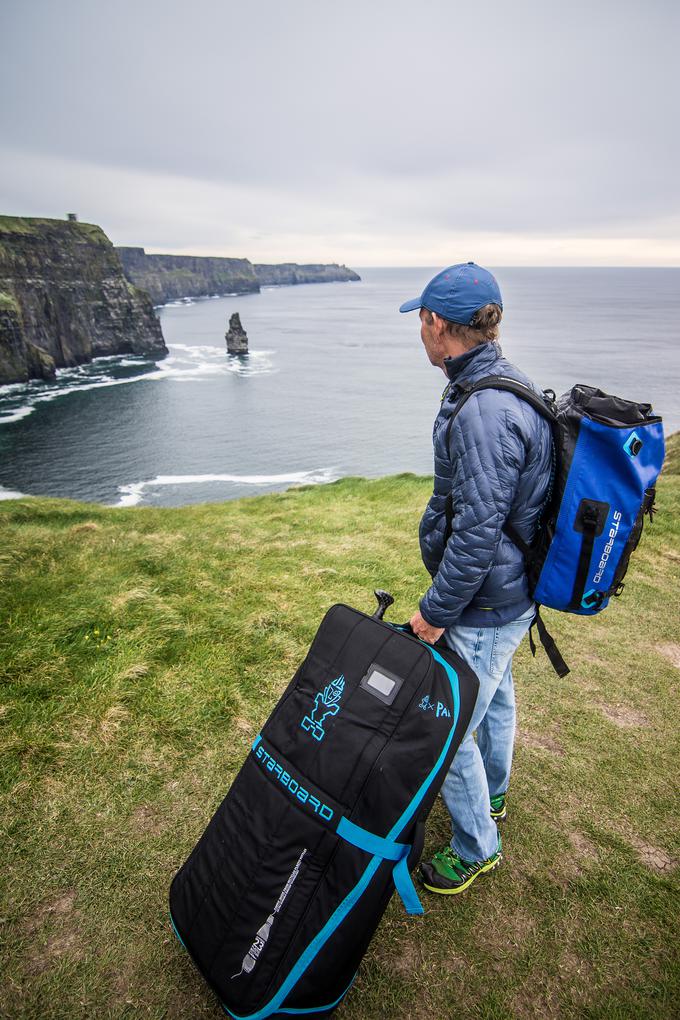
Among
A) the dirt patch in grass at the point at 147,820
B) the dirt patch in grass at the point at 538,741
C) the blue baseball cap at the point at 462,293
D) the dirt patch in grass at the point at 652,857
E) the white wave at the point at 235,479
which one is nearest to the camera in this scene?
the blue baseball cap at the point at 462,293

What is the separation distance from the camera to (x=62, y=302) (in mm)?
95125

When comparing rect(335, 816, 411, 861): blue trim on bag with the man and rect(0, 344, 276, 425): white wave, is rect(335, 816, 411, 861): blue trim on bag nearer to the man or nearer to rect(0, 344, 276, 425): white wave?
the man

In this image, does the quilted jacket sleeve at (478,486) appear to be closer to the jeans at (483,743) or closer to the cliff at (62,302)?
the jeans at (483,743)

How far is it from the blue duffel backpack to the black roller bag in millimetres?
924

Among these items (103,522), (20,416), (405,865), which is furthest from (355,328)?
(405,865)

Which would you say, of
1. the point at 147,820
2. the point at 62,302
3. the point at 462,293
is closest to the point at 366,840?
the point at 147,820

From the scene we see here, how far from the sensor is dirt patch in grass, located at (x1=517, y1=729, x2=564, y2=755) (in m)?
4.86

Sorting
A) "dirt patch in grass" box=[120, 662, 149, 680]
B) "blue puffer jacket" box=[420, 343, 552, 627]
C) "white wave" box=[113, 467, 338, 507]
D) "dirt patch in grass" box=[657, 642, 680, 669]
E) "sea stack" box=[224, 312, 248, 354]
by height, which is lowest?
"white wave" box=[113, 467, 338, 507]

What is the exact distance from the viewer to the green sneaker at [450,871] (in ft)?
11.8

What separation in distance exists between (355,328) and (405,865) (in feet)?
490

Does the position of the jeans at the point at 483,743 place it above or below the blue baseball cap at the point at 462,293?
below

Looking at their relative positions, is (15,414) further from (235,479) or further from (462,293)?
(462,293)

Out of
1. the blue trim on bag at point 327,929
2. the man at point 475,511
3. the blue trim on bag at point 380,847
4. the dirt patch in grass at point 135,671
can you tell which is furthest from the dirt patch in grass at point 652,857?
the dirt patch in grass at point 135,671

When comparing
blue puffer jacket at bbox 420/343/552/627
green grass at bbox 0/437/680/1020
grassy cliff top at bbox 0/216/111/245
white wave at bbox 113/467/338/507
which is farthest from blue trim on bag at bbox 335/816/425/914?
grassy cliff top at bbox 0/216/111/245
